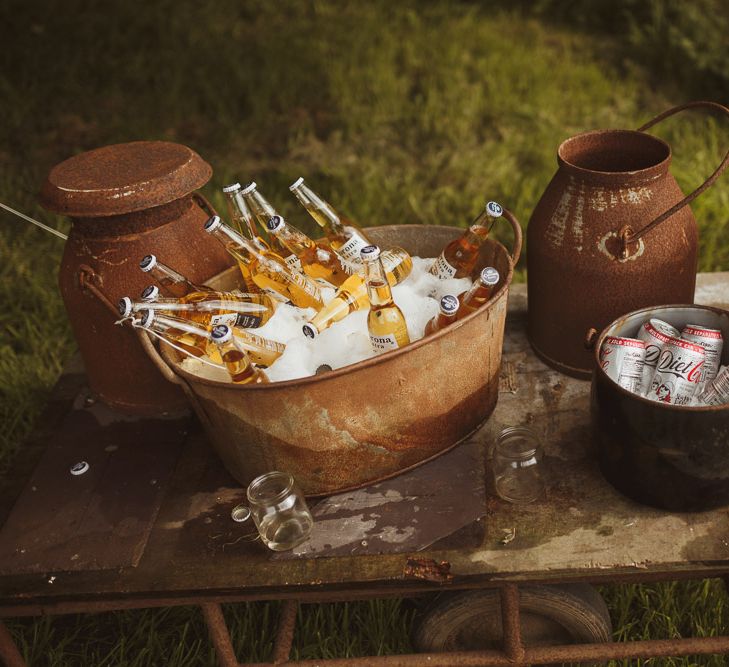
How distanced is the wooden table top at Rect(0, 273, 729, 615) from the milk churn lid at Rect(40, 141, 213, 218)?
0.61 metres

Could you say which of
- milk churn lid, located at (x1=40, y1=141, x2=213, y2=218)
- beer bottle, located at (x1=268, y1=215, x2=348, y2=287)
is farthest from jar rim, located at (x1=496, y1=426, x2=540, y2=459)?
milk churn lid, located at (x1=40, y1=141, x2=213, y2=218)

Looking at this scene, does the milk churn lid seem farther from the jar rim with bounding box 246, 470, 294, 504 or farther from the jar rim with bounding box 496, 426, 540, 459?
the jar rim with bounding box 496, 426, 540, 459

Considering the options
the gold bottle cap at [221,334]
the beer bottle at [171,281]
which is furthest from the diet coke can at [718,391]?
the beer bottle at [171,281]

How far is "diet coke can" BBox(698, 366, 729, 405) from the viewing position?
57.9 inches

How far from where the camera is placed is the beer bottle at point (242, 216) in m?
1.93

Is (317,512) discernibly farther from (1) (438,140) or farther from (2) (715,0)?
(2) (715,0)

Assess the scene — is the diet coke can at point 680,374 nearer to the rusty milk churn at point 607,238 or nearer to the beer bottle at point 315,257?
the rusty milk churn at point 607,238

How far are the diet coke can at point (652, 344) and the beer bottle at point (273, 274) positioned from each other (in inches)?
30.9

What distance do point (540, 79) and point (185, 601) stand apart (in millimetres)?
4125

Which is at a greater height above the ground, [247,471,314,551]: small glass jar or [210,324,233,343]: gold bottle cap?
[210,324,233,343]: gold bottle cap

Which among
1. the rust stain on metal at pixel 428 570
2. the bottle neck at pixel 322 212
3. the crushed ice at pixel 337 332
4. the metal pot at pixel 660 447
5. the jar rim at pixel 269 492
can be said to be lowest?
the rust stain on metal at pixel 428 570

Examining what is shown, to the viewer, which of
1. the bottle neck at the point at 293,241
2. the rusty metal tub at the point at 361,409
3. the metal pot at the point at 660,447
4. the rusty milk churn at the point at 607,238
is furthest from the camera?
the bottle neck at the point at 293,241

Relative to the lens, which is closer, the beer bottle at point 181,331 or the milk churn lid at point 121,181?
the beer bottle at point 181,331

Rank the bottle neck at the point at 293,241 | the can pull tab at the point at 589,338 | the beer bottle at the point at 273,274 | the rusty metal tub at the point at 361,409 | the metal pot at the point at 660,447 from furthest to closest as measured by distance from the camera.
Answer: the bottle neck at the point at 293,241
the beer bottle at the point at 273,274
the can pull tab at the point at 589,338
the rusty metal tub at the point at 361,409
the metal pot at the point at 660,447
